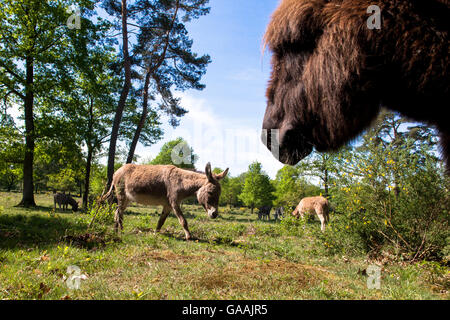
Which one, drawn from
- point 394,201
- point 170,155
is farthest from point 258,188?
point 394,201

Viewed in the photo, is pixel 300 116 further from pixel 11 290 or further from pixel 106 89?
pixel 106 89

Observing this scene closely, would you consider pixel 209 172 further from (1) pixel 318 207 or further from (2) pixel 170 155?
(2) pixel 170 155

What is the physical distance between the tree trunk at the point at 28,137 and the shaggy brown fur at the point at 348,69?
1921 centimetres

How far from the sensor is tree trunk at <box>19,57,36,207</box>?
624 inches

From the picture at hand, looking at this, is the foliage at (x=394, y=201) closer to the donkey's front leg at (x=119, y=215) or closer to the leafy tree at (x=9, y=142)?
the donkey's front leg at (x=119, y=215)

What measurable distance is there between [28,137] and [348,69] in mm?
20403

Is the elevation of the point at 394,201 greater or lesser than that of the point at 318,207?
greater

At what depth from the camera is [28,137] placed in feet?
53.5

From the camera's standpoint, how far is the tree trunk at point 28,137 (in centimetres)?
1584

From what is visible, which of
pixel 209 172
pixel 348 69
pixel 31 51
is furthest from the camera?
pixel 31 51

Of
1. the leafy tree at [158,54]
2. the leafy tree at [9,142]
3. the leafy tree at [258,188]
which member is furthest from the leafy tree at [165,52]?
the leafy tree at [258,188]

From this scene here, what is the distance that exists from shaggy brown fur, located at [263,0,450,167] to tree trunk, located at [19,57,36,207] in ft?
63.0

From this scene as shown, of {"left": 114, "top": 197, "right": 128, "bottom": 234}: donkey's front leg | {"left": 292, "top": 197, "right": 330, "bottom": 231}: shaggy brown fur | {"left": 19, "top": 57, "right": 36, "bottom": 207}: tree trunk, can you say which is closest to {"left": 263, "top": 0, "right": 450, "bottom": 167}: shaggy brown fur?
{"left": 114, "top": 197, "right": 128, "bottom": 234}: donkey's front leg

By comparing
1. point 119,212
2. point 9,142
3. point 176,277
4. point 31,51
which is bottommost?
point 176,277
